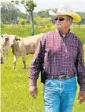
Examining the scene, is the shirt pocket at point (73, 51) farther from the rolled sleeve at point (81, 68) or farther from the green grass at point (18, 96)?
the green grass at point (18, 96)

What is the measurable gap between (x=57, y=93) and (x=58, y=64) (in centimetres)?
37

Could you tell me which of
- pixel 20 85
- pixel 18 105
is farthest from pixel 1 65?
pixel 18 105

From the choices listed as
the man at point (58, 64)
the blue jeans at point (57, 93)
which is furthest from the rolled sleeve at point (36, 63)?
the blue jeans at point (57, 93)

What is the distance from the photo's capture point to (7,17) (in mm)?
78250

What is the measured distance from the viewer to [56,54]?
576 cm

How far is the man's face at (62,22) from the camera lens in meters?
5.82

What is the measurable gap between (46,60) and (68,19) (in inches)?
24.3

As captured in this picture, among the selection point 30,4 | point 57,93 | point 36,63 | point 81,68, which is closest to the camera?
point 57,93

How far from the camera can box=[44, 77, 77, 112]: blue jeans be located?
5.75 metres

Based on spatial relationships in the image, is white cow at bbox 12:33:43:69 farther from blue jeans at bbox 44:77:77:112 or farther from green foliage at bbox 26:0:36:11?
green foliage at bbox 26:0:36:11

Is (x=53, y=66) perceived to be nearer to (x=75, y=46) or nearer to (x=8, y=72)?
(x=75, y=46)

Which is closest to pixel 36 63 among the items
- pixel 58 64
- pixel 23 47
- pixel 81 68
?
pixel 58 64

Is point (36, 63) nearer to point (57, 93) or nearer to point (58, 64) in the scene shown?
point (58, 64)

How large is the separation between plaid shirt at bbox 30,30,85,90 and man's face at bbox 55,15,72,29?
0.31ft
